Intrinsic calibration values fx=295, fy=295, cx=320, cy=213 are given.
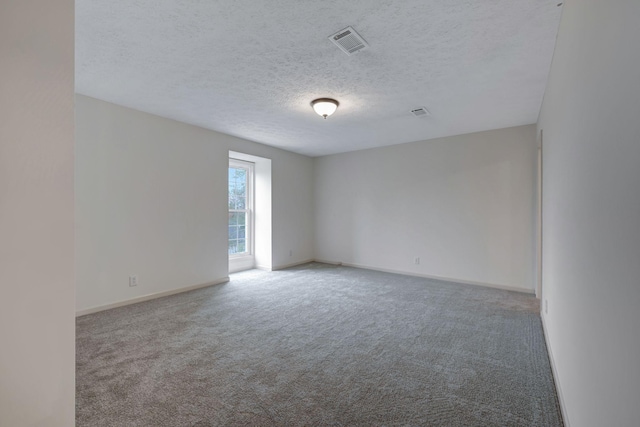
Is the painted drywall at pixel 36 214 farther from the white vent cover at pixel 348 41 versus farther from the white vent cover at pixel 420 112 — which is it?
the white vent cover at pixel 420 112

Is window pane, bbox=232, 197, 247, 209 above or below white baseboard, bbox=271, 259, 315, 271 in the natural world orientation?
above

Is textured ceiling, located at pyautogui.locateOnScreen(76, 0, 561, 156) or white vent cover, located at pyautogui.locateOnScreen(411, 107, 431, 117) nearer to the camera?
textured ceiling, located at pyautogui.locateOnScreen(76, 0, 561, 156)

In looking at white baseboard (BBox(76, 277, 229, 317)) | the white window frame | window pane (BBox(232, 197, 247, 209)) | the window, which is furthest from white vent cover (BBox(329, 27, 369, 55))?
window pane (BBox(232, 197, 247, 209))

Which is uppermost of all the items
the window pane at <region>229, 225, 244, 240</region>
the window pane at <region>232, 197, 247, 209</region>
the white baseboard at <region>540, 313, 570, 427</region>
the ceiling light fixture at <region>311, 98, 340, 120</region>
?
the ceiling light fixture at <region>311, 98, 340, 120</region>

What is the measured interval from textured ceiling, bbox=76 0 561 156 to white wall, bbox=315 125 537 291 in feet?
2.53

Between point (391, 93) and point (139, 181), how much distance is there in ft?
10.8

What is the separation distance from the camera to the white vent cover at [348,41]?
7.00 ft

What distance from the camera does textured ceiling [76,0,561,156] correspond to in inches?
76.1

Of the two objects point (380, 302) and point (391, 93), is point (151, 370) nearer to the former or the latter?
point (380, 302)

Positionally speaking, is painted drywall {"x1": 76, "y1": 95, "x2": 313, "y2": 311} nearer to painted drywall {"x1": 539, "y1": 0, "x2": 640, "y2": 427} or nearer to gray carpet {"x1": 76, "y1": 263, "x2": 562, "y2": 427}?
gray carpet {"x1": 76, "y1": 263, "x2": 562, "y2": 427}

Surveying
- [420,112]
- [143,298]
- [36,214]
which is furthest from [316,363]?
[420,112]

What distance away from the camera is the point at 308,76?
2.82 metres

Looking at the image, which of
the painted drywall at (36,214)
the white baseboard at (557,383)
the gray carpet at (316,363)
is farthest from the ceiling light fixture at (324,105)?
the white baseboard at (557,383)

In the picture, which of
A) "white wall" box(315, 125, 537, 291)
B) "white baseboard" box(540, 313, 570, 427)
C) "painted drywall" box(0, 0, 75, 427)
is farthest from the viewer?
"white wall" box(315, 125, 537, 291)
